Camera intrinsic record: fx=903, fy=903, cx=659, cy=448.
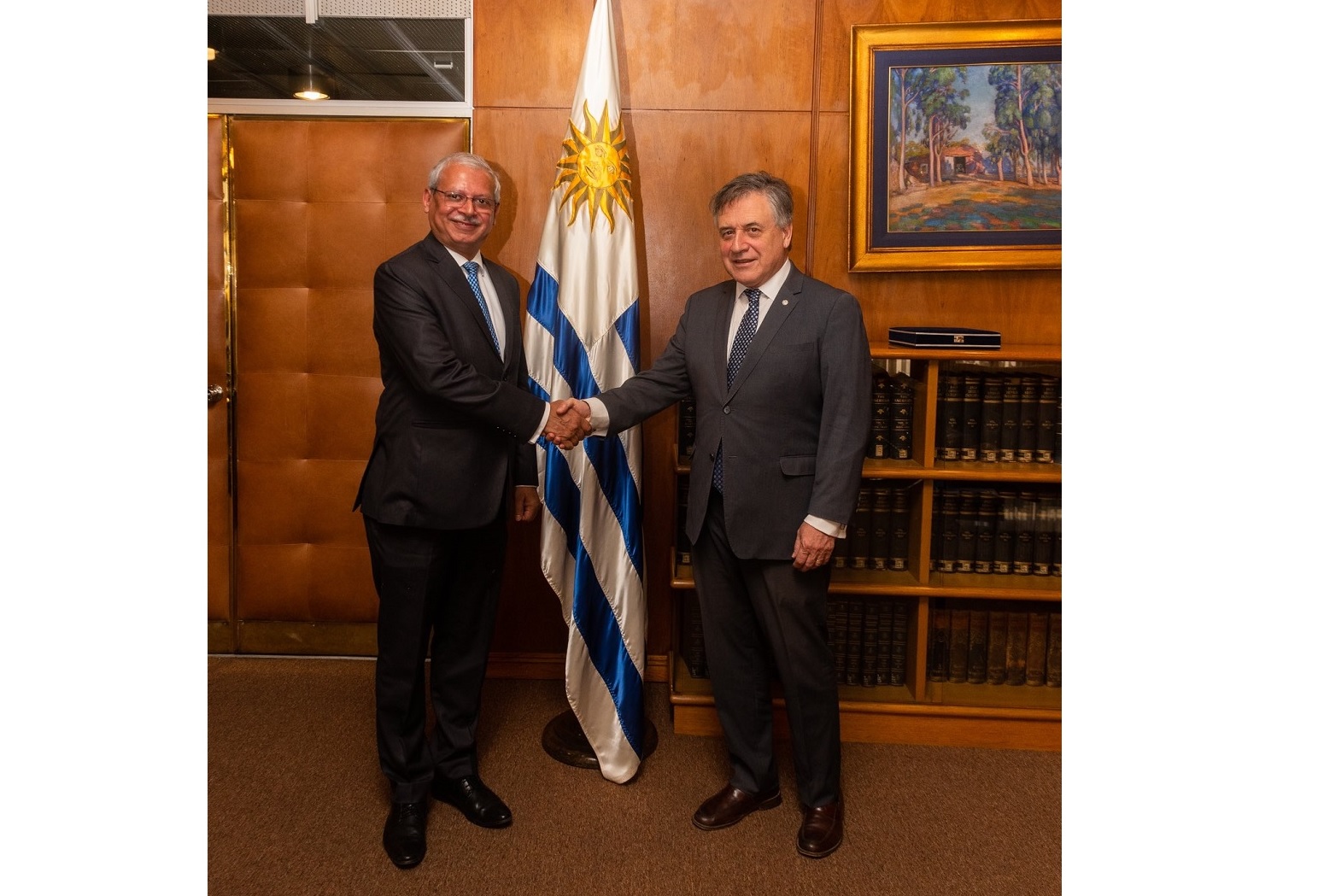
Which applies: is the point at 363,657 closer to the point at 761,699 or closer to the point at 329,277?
the point at 329,277

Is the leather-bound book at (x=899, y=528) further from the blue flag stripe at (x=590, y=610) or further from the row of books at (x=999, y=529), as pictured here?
the blue flag stripe at (x=590, y=610)

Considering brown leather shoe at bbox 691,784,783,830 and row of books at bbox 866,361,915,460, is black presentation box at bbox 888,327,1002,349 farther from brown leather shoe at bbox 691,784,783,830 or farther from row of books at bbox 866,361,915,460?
brown leather shoe at bbox 691,784,783,830

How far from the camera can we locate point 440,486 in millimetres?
2500

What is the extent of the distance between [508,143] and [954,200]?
5.67 ft

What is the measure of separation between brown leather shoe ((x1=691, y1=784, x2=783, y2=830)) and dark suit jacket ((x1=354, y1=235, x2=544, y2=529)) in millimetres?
1066

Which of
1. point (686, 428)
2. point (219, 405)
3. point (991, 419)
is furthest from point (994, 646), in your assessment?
point (219, 405)

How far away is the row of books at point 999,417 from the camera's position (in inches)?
126

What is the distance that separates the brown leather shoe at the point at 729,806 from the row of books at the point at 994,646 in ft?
3.08

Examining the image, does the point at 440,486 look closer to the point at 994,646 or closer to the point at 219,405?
the point at 219,405

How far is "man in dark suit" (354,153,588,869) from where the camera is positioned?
248 centimetres

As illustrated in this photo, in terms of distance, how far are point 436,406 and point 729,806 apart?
1436mm

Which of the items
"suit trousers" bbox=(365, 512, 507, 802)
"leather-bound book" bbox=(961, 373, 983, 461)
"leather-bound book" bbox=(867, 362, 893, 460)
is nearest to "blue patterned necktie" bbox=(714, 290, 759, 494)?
"suit trousers" bbox=(365, 512, 507, 802)

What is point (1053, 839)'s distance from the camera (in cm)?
257

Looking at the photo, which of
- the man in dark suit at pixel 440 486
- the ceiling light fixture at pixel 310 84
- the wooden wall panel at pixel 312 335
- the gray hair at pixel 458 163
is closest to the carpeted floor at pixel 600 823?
the man in dark suit at pixel 440 486
